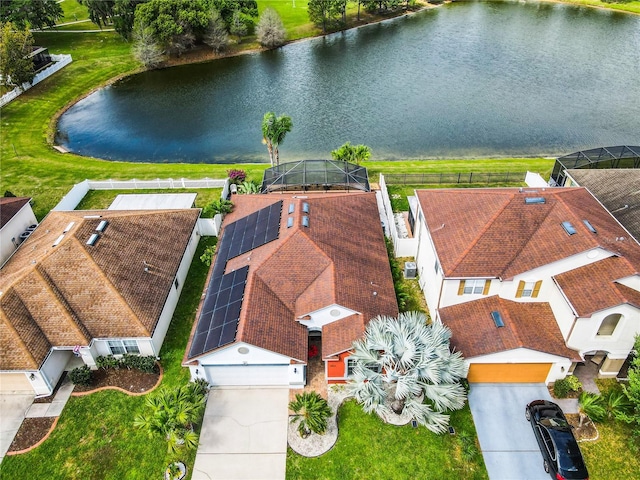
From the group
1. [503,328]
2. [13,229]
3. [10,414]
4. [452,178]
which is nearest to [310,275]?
[503,328]

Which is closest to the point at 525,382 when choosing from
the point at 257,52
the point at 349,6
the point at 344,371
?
the point at 344,371

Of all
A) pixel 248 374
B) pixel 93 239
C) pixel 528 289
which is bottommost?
pixel 248 374

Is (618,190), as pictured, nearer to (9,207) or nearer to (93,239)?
(93,239)

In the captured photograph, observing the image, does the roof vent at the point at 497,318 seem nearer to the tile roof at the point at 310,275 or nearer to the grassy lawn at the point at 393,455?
the grassy lawn at the point at 393,455

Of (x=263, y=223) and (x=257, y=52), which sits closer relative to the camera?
(x=263, y=223)

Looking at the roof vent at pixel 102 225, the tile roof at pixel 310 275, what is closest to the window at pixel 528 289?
the tile roof at pixel 310 275

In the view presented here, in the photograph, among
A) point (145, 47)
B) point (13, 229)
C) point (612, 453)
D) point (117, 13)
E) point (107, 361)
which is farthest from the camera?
point (117, 13)

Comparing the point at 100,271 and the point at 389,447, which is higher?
the point at 100,271

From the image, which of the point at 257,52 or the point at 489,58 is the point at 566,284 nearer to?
the point at 489,58
